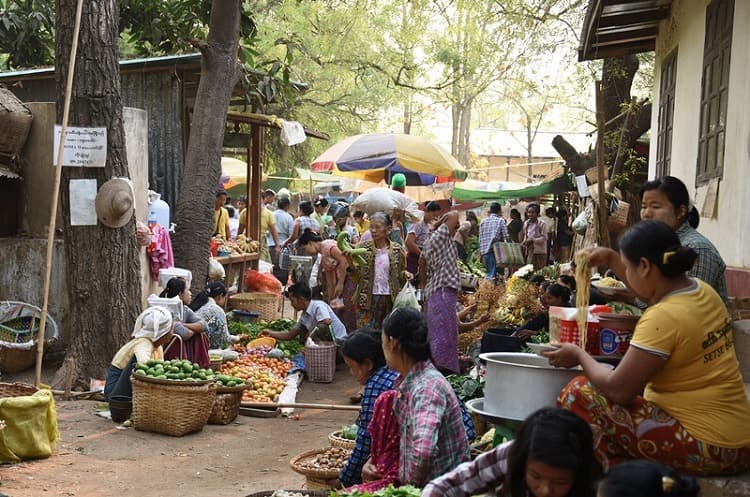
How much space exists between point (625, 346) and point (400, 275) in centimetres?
712

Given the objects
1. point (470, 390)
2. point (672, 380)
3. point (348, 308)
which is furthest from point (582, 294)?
point (348, 308)

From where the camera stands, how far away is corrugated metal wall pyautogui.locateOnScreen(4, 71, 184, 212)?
46.8 feet

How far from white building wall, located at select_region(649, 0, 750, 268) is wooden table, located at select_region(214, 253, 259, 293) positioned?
7545 millimetres

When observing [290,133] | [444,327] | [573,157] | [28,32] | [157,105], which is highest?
[28,32]

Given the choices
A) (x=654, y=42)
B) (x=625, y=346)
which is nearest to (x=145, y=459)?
(x=625, y=346)

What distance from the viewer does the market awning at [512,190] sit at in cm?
2147

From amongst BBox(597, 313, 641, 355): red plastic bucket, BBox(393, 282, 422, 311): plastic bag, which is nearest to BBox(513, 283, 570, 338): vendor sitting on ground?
BBox(393, 282, 422, 311): plastic bag

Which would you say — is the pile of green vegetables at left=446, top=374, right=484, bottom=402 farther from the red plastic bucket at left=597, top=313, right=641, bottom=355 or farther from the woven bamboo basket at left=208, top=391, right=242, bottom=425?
the red plastic bucket at left=597, top=313, right=641, bottom=355

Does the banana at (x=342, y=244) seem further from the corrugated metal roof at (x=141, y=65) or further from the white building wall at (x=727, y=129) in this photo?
the white building wall at (x=727, y=129)

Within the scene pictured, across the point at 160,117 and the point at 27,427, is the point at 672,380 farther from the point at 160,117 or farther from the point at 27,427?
the point at 160,117

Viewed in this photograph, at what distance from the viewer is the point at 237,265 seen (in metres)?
16.1

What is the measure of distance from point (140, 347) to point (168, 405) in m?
0.83

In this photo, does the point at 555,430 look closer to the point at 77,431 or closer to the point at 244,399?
the point at 77,431

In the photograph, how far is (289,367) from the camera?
1146 cm
